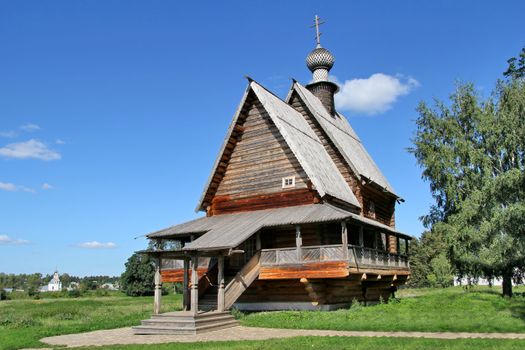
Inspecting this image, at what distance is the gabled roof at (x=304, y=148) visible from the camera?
898 inches

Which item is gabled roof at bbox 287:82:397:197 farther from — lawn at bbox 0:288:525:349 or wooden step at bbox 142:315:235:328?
wooden step at bbox 142:315:235:328

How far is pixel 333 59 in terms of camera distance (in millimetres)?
34312

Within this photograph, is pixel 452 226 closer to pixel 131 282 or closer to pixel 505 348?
pixel 505 348

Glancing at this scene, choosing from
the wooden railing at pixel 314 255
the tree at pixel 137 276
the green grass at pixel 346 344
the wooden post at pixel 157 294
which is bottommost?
the tree at pixel 137 276

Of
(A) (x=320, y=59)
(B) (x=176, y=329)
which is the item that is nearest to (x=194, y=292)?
(B) (x=176, y=329)

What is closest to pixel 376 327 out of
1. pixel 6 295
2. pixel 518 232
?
pixel 518 232

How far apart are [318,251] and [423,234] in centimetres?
5657

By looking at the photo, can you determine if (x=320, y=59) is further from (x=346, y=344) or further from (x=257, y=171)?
(x=346, y=344)

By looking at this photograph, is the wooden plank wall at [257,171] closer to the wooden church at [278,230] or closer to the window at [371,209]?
the wooden church at [278,230]

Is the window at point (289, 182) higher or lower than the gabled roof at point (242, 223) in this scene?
higher

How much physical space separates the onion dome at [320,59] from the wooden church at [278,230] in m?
5.17

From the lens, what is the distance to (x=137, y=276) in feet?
241

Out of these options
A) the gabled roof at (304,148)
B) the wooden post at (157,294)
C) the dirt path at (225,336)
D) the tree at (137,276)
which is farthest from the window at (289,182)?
the tree at (137,276)

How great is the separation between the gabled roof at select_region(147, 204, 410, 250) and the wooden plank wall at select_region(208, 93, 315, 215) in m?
0.60
